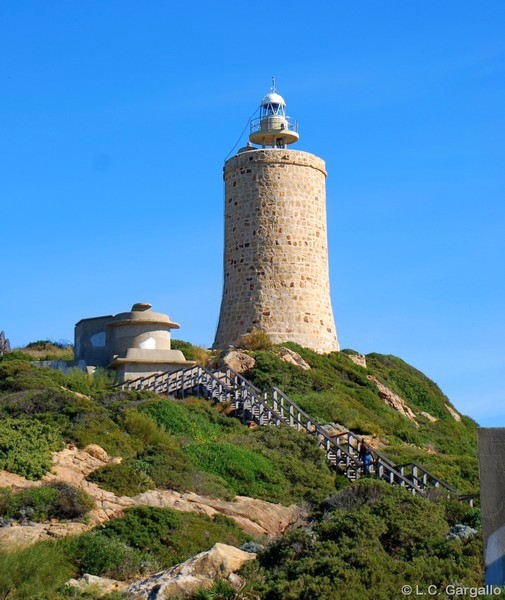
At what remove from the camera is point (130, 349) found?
33.8m

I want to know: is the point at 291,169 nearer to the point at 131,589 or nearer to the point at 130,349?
the point at 130,349

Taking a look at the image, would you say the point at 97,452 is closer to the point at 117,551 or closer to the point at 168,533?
the point at 168,533

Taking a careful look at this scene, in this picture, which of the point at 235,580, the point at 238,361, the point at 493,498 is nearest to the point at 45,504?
the point at 235,580

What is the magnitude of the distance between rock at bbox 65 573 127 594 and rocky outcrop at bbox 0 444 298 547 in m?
2.39

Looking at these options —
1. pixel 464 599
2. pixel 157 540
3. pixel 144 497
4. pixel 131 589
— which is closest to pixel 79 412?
pixel 144 497

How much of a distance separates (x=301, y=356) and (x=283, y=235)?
482cm

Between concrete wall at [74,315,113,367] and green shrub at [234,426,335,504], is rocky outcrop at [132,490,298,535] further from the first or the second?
concrete wall at [74,315,113,367]

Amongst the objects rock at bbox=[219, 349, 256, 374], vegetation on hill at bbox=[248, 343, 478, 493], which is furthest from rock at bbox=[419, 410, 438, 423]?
rock at bbox=[219, 349, 256, 374]

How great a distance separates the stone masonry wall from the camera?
40625mm

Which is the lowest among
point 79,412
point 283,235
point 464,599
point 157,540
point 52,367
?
point 464,599

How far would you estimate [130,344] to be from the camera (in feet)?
114

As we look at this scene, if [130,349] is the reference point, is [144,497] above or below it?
below

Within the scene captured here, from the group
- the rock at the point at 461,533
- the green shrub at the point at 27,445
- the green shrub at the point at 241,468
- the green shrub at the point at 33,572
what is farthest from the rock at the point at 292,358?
the green shrub at the point at 33,572

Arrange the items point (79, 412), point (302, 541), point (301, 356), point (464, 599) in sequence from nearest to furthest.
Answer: point (464, 599) < point (302, 541) < point (79, 412) < point (301, 356)
